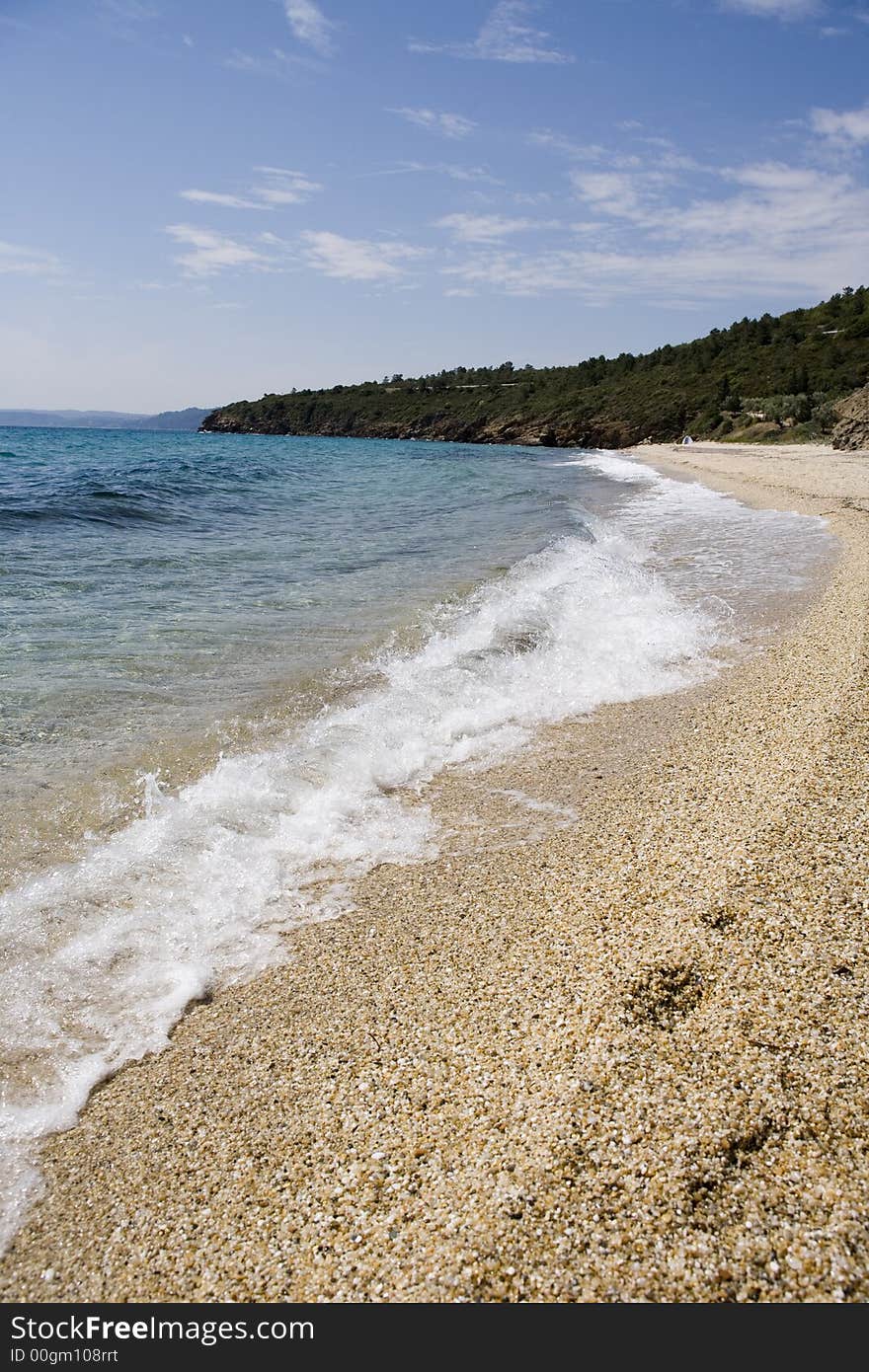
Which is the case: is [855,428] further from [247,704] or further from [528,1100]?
[528,1100]

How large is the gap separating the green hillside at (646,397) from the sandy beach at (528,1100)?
3676cm

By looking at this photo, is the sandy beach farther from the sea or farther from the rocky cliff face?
the rocky cliff face

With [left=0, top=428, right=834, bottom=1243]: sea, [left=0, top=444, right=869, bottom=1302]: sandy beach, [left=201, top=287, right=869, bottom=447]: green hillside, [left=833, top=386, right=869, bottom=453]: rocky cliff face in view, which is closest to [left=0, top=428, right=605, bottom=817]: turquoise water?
[left=0, top=428, right=834, bottom=1243]: sea

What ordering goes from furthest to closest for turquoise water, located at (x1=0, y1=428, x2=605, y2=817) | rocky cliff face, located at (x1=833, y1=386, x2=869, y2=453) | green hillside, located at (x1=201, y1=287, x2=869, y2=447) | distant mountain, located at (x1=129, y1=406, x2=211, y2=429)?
distant mountain, located at (x1=129, y1=406, x2=211, y2=429)
green hillside, located at (x1=201, y1=287, x2=869, y2=447)
rocky cliff face, located at (x1=833, y1=386, x2=869, y2=453)
turquoise water, located at (x1=0, y1=428, x2=605, y2=817)

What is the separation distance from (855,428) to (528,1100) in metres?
32.7

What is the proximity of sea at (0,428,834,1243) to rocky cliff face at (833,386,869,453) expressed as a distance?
633 inches

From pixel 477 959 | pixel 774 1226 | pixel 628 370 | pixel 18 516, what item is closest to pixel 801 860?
pixel 477 959

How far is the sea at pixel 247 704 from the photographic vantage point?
326 cm

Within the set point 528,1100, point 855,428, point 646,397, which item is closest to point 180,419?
point 646,397

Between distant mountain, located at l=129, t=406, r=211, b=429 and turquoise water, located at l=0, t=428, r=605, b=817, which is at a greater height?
distant mountain, located at l=129, t=406, r=211, b=429

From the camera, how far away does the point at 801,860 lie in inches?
131

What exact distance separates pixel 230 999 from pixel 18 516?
52.1 feet

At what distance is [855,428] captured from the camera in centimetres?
2847

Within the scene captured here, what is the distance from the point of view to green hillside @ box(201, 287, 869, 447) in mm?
44250
